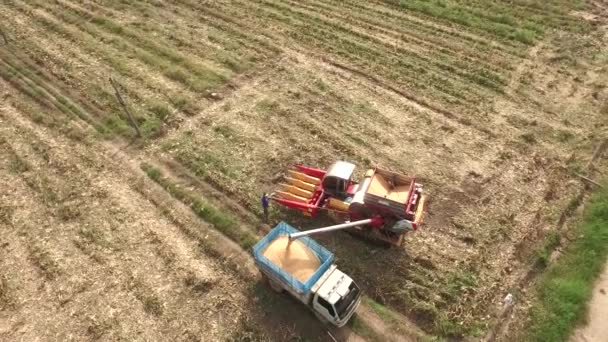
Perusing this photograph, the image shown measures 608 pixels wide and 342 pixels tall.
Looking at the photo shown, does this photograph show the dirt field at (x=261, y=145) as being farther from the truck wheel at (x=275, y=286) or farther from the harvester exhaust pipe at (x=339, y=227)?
the harvester exhaust pipe at (x=339, y=227)

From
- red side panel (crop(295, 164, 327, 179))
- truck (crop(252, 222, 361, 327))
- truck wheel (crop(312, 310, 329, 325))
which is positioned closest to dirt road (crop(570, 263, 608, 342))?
truck (crop(252, 222, 361, 327))

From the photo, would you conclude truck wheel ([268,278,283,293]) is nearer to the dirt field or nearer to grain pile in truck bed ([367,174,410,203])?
the dirt field

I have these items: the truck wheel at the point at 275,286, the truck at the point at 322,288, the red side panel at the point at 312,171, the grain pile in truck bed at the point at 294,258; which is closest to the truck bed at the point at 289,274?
the truck at the point at 322,288

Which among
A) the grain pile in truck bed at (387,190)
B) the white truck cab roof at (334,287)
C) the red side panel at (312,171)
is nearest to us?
the white truck cab roof at (334,287)

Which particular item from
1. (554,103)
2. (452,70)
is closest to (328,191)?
(452,70)

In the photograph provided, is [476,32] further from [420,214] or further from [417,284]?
[417,284]

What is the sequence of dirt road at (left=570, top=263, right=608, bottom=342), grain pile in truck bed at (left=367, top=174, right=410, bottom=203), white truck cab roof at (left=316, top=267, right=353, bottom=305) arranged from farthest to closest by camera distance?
1. grain pile in truck bed at (left=367, top=174, right=410, bottom=203)
2. dirt road at (left=570, top=263, right=608, bottom=342)
3. white truck cab roof at (left=316, top=267, right=353, bottom=305)

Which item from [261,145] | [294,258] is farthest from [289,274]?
[261,145]
